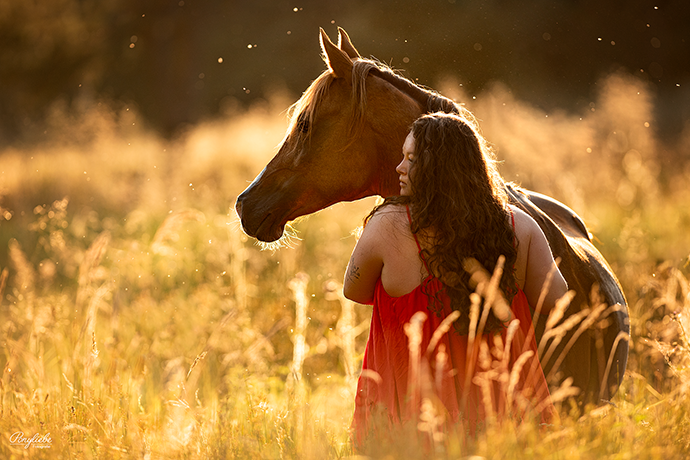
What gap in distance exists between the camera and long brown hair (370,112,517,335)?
84.1 inches

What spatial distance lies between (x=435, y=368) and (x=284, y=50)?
2707 cm

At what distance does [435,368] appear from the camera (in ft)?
7.51

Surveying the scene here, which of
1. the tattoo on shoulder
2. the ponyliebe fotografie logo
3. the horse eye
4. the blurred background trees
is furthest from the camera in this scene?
the blurred background trees

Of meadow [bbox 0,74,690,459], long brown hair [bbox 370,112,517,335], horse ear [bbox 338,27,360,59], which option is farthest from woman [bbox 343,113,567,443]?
Result: horse ear [bbox 338,27,360,59]

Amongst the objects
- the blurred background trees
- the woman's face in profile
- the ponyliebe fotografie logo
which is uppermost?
the blurred background trees

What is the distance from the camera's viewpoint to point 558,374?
2.58 meters

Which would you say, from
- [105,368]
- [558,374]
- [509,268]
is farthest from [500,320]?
[105,368]

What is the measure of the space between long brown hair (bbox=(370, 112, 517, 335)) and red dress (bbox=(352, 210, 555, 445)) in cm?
9

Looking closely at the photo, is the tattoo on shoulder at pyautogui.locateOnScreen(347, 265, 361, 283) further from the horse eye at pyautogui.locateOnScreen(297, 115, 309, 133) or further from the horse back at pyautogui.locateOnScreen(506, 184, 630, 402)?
the horse back at pyautogui.locateOnScreen(506, 184, 630, 402)

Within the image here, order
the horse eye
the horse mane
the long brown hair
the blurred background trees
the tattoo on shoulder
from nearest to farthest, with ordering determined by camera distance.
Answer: the long brown hair → the tattoo on shoulder → the horse mane → the horse eye → the blurred background trees

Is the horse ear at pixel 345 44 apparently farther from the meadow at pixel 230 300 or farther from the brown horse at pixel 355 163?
the meadow at pixel 230 300

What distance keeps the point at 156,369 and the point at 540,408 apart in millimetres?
2668

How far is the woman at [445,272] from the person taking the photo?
214cm

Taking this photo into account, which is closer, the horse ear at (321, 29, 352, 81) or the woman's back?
the woman's back
